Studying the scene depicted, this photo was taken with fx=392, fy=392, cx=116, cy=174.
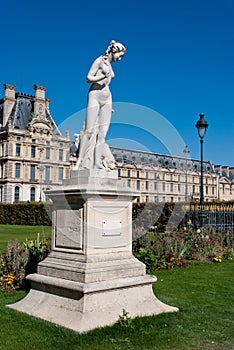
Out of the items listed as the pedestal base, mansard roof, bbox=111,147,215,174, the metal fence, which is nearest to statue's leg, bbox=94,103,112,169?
the pedestal base

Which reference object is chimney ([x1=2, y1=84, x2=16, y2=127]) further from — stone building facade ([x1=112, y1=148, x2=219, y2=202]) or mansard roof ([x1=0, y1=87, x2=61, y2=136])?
stone building facade ([x1=112, y1=148, x2=219, y2=202])

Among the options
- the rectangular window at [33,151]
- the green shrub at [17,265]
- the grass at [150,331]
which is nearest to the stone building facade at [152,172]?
the rectangular window at [33,151]

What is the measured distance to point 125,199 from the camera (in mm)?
5570

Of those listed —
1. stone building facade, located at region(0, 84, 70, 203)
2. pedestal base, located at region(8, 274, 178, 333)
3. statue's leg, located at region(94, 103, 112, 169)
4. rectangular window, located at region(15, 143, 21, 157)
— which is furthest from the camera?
rectangular window, located at region(15, 143, 21, 157)

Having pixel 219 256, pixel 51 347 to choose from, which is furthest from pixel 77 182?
pixel 219 256

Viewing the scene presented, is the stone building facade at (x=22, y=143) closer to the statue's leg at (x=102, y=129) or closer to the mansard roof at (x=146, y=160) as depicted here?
the mansard roof at (x=146, y=160)

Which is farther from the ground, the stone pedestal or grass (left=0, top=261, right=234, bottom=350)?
the stone pedestal

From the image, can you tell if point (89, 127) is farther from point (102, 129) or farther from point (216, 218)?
point (216, 218)

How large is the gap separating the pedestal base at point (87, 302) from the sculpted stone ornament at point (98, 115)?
1.66 m

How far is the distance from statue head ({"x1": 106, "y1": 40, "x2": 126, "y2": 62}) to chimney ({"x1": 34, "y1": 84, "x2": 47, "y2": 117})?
6058 centimetres

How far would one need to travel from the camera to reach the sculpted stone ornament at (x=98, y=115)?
5.73 m

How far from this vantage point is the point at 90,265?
497 cm

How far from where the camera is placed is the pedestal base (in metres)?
4.71

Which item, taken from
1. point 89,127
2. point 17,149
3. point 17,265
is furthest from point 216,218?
point 17,149
